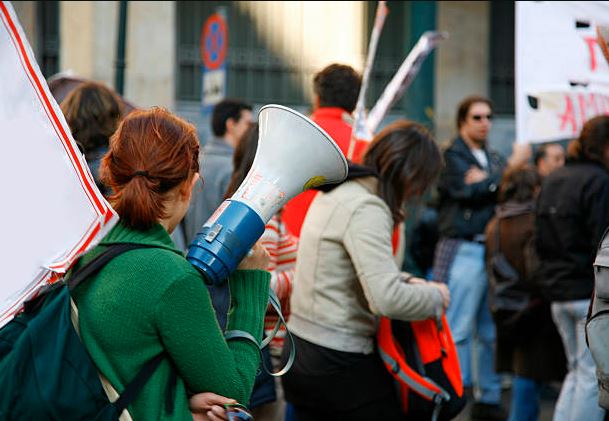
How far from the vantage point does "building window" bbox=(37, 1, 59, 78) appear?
1348 cm

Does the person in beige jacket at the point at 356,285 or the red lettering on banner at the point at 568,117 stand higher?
the red lettering on banner at the point at 568,117

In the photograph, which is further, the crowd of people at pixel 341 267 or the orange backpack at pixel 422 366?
the orange backpack at pixel 422 366

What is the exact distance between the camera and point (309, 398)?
449 cm

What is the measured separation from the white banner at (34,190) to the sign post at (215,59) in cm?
631

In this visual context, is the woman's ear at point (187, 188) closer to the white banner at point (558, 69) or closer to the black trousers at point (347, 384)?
the black trousers at point (347, 384)

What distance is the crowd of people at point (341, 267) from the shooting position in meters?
2.71

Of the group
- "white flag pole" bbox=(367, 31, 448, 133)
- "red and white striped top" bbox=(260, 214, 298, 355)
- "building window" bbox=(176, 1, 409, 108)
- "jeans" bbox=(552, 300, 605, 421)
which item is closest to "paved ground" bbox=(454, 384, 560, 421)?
"jeans" bbox=(552, 300, 605, 421)

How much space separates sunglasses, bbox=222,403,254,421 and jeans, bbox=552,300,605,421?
10.8 ft

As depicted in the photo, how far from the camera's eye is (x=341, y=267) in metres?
4.41

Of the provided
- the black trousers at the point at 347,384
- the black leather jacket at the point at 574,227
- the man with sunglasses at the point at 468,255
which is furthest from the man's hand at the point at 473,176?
the black trousers at the point at 347,384

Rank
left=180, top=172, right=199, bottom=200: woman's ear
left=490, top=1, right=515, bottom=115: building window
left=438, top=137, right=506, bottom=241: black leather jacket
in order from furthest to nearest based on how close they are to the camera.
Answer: left=490, top=1, right=515, bottom=115: building window, left=438, top=137, right=506, bottom=241: black leather jacket, left=180, top=172, right=199, bottom=200: woman's ear

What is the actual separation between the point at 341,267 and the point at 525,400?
2689 millimetres

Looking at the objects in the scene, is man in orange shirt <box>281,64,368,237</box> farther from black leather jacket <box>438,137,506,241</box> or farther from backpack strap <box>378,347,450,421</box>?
black leather jacket <box>438,137,506,241</box>

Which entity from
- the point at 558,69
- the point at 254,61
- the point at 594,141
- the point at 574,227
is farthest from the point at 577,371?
the point at 254,61
